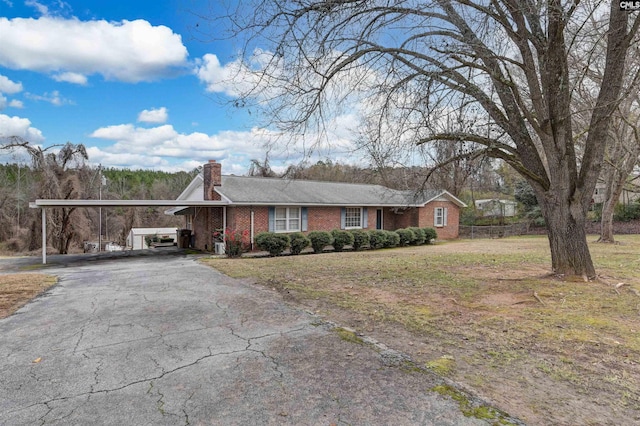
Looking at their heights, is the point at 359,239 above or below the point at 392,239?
above

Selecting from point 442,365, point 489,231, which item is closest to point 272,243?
point 442,365

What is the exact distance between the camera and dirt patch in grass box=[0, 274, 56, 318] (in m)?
6.35

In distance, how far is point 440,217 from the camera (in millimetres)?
25578

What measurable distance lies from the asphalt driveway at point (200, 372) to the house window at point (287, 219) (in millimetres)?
12041

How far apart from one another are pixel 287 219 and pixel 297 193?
2027 mm

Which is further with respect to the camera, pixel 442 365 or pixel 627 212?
pixel 627 212

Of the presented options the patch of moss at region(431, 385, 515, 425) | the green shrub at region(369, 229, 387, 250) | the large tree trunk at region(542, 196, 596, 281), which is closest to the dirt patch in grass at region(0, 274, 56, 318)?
the patch of moss at region(431, 385, 515, 425)

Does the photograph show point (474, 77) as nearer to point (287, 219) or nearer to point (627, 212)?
point (287, 219)

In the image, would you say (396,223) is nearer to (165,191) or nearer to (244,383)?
(244,383)

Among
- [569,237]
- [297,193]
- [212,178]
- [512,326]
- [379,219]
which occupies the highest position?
[212,178]

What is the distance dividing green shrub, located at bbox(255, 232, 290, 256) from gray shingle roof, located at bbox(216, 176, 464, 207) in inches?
78.7

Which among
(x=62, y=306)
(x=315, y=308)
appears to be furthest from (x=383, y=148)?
(x=62, y=306)

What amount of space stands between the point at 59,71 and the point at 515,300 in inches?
826

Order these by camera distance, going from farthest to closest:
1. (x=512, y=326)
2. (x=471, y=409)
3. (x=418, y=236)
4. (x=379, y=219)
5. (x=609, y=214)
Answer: (x=379, y=219)
(x=418, y=236)
(x=609, y=214)
(x=512, y=326)
(x=471, y=409)
